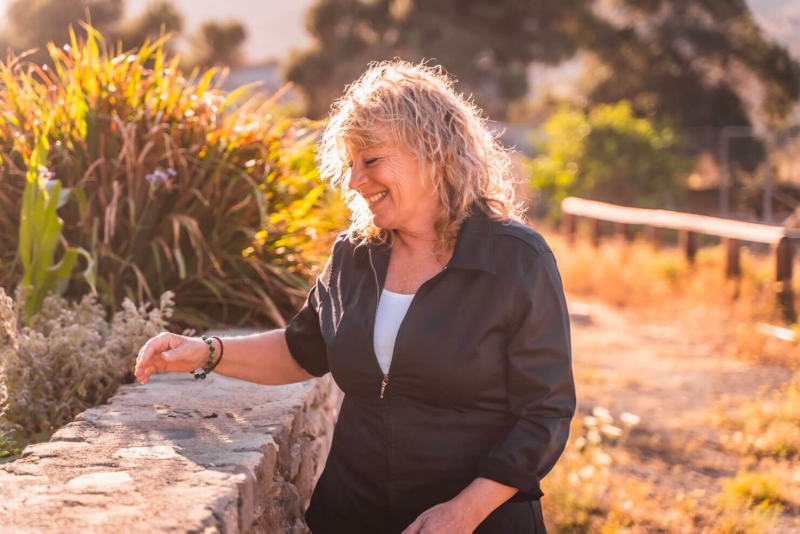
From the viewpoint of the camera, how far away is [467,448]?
6.71ft

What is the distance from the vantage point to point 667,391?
5516 millimetres

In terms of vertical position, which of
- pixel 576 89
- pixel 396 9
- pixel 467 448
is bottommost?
pixel 467 448

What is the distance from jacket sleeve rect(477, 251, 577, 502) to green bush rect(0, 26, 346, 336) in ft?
6.32

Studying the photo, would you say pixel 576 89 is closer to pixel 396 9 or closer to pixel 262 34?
pixel 396 9

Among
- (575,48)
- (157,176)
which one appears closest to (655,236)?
(157,176)

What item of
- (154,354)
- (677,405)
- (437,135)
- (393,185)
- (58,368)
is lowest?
(677,405)

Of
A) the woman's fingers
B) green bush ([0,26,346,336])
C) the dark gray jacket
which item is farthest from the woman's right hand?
green bush ([0,26,346,336])

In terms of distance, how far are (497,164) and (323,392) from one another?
1457 mm

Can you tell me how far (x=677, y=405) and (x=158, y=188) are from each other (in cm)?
341

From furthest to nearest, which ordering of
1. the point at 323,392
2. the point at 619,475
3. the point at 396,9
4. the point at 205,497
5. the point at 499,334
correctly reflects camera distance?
the point at 396,9 < the point at 619,475 < the point at 323,392 < the point at 499,334 < the point at 205,497

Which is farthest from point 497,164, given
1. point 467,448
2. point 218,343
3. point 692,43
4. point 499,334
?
point 692,43

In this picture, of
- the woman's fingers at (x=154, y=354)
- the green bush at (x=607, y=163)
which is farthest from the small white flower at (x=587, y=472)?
the green bush at (x=607, y=163)

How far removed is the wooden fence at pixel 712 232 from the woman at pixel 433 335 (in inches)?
203

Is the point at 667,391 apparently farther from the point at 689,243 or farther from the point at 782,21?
the point at 782,21
